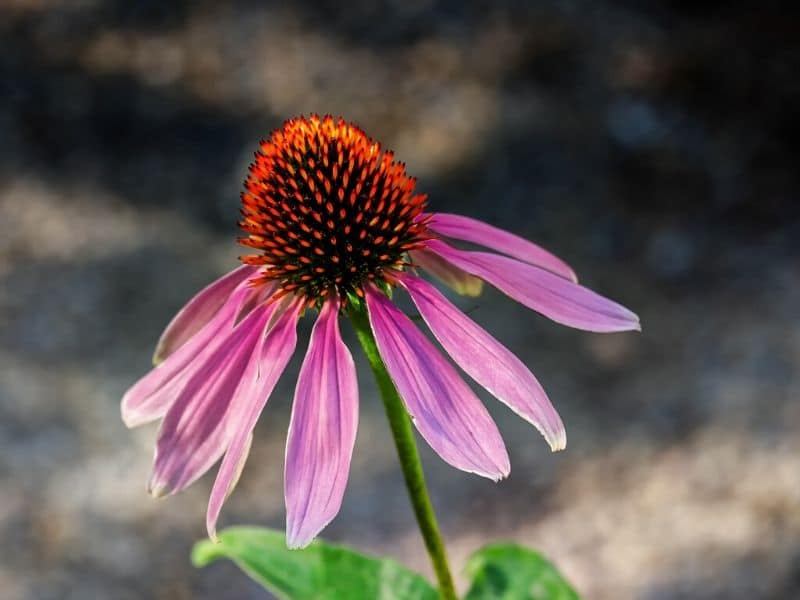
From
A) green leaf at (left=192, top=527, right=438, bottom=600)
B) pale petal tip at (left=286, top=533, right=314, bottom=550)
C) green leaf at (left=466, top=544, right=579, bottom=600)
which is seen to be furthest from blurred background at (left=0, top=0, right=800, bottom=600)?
pale petal tip at (left=286, top=533, right=314, bottom=550)

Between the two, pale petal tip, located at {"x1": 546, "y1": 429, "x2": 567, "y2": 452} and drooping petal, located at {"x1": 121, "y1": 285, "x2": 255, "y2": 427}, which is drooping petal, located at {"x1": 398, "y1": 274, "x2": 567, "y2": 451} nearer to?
pale petal tip, located at {"x1": 546, "y1": 429, "x2": 567, "y2": 452}

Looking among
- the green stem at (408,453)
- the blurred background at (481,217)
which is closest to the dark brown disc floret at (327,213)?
the green stem at (408,453)

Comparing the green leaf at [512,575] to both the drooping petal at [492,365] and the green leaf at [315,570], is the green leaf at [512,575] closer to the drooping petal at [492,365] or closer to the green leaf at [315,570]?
the green leaf at [315,570]

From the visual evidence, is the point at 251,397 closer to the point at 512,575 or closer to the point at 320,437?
the point at 320,437

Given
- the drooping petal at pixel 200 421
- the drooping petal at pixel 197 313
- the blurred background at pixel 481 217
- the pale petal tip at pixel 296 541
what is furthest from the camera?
the blurred background at pixel 481 217

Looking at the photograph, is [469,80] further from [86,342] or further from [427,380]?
[427,380]

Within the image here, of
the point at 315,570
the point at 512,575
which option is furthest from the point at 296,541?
the point at 512,575

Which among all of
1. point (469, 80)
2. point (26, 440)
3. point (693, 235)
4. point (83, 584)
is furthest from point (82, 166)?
point (693, 235)
